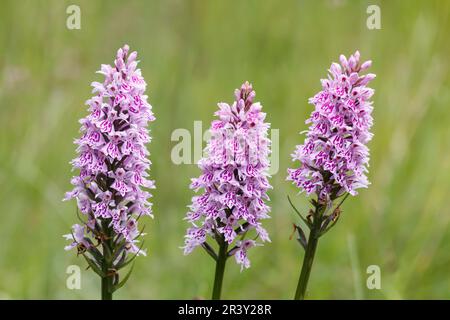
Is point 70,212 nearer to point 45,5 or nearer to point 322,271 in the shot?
point 45,5

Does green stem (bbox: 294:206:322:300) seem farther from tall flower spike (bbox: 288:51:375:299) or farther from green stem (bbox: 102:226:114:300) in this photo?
green stem (bbox: 102:226:114:300)

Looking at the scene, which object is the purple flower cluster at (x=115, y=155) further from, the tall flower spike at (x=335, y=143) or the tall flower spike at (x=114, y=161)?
the tall flower spike at (x=335, y=143)

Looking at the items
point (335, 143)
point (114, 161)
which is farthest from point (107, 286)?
point (335, 143)

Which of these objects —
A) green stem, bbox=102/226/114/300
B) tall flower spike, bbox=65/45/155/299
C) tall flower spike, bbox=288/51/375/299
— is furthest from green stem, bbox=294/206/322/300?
green stem, bbox=102/226/114/300

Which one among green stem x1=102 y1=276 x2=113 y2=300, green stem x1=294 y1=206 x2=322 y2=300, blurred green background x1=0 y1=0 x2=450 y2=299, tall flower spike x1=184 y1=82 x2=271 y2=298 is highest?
blurred green background x1=0 y1=0 x2=450 y2=299

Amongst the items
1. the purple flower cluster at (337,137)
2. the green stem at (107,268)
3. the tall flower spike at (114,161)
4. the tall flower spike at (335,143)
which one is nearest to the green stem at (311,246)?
the tall flower spike at (335,143)
